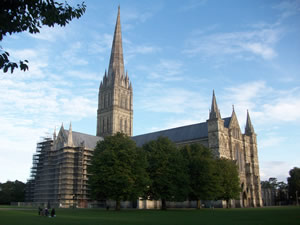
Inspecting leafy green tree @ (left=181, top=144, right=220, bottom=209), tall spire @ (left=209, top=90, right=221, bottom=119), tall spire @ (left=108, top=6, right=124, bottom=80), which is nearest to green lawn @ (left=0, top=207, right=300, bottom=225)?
leafy green tree @ (left=181, top=144, right=220, bottom=209)

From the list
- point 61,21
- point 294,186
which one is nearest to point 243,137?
point 294,186

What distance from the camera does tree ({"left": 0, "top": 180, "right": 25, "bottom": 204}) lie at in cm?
9006

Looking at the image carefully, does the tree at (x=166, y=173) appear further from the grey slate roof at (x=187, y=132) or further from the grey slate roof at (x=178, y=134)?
the grey slate roof at (x=187, y=132)

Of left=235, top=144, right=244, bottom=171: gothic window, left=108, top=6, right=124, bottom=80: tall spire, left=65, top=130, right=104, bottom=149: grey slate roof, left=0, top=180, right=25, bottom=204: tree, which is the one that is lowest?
left=0, top=180, right=25, bottom=204: tree

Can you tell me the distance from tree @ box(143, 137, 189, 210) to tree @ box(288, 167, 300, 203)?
61.0 m

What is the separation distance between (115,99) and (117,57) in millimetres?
16241

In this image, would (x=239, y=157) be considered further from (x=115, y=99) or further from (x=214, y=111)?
(x=115, y=99)

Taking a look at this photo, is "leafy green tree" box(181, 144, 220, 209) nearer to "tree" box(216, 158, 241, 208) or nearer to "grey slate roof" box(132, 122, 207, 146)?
"tree" box(216, 158, 241, 208)

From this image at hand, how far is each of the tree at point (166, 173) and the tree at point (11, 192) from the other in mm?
59166

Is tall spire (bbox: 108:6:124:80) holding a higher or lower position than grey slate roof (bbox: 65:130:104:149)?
higher

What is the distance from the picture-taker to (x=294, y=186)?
317 ft

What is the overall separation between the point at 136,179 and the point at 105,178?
15.2 feet

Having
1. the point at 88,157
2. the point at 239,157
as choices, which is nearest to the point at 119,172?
the point at 88,157

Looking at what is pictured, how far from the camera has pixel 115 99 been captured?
97.2m
